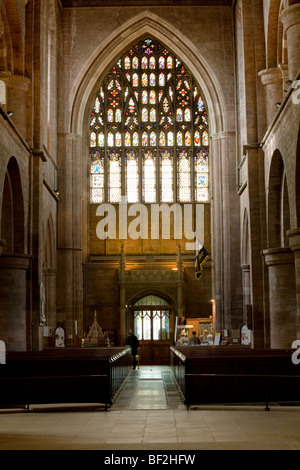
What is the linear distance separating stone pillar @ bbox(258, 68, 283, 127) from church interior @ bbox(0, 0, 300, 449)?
0.06 m

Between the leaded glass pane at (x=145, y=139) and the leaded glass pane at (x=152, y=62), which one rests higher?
the leaded glass pane at (x=152, y=62)

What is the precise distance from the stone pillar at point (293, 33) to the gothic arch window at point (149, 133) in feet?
54.4

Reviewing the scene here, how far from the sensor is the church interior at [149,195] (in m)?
15.7

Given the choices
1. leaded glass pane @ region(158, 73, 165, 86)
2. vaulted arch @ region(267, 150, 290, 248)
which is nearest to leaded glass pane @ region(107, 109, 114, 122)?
leaded glass pane @ region(158, 73, 165, 86)

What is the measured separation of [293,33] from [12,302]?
1028cm

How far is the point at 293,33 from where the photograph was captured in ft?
52.5

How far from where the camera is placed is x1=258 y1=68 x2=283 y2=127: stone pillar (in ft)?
71.1

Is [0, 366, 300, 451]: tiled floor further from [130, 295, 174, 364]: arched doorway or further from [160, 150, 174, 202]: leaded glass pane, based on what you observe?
[160, 150, 174, 202]: leaded glass pane

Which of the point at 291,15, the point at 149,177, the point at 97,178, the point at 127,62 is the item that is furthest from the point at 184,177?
the point at 291,15

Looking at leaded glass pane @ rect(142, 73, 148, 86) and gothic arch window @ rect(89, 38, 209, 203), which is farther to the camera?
leaded glass pane @ rect(142, 73, 148, 86)

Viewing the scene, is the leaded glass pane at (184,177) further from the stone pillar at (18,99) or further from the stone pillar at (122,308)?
the stone pillar at (18,99)

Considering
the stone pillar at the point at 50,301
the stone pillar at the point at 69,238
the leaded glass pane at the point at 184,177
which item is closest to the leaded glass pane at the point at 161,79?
the leaded glass pane at the point at 184,177

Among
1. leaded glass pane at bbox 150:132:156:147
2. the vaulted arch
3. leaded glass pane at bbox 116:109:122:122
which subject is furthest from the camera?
leaded glass pane at bbox 116:109:122:122

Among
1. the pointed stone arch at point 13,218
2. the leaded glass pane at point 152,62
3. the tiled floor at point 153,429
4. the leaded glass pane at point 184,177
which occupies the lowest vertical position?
the tiled floor at point 153,429
